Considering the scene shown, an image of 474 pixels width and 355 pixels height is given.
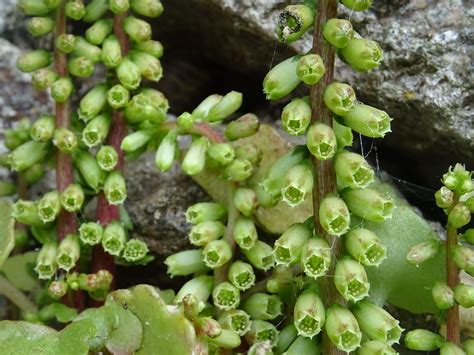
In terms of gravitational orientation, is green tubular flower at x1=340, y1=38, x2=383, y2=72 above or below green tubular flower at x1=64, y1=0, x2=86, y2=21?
above

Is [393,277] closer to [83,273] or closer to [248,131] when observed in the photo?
[248,131]

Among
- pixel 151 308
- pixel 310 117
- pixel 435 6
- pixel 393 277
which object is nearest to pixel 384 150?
pixel 435 6

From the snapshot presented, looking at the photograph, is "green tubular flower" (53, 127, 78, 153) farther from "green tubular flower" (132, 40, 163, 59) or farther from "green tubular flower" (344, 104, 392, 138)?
"green tubular flower" (344, 104, 392, 138)

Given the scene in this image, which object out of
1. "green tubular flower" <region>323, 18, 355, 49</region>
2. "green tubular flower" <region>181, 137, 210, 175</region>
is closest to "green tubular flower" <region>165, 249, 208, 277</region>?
"green tubular flower" <region>181, 137, 210, 175</region>

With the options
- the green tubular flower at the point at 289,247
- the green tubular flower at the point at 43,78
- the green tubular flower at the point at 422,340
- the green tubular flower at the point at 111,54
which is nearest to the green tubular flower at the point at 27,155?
the green tubular flower at the point at 43,78

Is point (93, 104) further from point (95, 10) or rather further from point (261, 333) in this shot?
point (261, 333)
